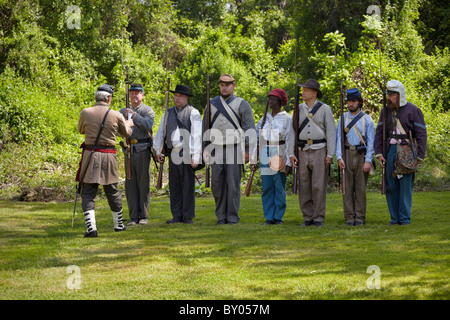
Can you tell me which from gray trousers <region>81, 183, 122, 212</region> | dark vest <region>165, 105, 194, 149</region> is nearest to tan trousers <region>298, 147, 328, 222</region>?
dark vest <region>165, 105, 194, 149</region>

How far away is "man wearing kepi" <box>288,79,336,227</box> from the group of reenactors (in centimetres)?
1

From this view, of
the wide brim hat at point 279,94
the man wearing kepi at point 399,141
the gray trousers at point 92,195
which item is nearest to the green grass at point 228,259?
the man wearing kepi at point 399,141

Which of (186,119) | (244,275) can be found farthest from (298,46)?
(244,275)

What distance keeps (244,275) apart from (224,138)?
3.90 meters

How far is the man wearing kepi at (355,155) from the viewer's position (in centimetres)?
940

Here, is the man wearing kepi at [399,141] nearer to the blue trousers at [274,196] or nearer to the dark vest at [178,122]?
the blue trousers at [274,196]

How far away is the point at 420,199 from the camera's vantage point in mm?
12430

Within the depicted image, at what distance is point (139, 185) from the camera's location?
999cm

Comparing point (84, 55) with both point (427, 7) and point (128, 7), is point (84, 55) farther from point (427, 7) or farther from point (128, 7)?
point (427, 7)

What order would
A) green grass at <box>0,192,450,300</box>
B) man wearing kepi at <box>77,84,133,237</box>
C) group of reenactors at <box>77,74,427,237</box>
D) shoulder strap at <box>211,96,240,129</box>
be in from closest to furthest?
green grass at <box>0,192,450,300</box> < man wearing kepi at <box>77,84,133,237</box> < group of reenactors at <box>77,74,427,237</box> < shoulder strap at <box>211,96,240,129</box>

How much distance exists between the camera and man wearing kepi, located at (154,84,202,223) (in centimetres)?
998

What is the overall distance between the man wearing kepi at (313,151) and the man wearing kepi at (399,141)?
771mm

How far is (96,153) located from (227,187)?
7.42 feet

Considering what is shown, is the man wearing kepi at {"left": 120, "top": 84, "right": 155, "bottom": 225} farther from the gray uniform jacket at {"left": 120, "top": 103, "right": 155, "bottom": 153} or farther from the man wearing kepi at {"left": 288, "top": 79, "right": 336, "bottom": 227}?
the man wearing kepi at {"left": 288, "top": 79, "right": 336, "bottom": 227}
